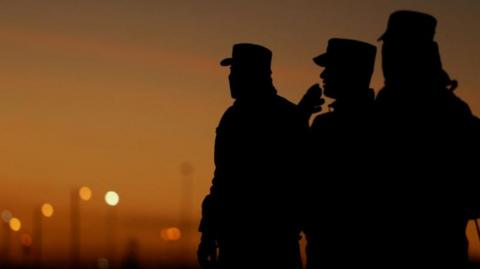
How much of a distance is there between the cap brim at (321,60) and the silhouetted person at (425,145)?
1.72m

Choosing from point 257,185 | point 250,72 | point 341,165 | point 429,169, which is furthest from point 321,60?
point 429,169

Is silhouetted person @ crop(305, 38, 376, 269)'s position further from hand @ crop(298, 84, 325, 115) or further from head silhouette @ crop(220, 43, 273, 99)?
head silhouette @ crop(220, 43, 273, 99)

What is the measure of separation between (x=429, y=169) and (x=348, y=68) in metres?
1.94

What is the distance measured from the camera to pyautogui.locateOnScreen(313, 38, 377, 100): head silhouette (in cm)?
1412

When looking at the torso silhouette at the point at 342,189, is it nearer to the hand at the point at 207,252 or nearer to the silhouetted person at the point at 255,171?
the silhouetted person at the point at 255,171

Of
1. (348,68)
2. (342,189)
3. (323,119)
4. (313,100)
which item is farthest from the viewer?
(313,100)

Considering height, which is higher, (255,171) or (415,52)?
(255,171)

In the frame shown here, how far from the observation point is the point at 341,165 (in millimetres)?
13664

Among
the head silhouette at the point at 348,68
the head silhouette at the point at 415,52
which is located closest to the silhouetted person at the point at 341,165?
the head silhouette at the point at 348,68

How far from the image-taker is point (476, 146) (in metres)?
12.4

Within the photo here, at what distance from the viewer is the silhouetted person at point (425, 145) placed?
12461 millimetres

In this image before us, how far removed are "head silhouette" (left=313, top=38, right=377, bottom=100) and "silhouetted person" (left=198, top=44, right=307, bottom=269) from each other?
1.59 meters

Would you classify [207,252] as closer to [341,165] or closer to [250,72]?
[250,72]

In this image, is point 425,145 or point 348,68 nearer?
point 425,145
